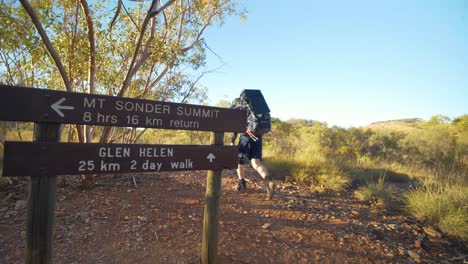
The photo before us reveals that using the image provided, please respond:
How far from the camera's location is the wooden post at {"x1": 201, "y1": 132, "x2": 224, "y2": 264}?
2725 millimetres

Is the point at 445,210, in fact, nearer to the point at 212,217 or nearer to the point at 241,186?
the point at 241,186

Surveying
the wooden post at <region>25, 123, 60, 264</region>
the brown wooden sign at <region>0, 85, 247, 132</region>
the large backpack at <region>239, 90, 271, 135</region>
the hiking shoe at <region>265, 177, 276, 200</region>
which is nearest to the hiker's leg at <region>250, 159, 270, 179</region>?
the hiking shoe at <region>265, 177, 276, 200</region>

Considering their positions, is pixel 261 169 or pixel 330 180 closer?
pixel 261 169

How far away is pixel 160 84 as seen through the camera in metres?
6.77

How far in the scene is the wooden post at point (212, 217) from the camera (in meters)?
2.72

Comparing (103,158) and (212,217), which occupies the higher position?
(103,158)

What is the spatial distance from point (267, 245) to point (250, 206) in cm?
120

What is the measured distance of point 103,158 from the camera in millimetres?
2111

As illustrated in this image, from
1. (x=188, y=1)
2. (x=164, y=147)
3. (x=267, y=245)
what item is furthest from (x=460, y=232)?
(x=188, y=1)

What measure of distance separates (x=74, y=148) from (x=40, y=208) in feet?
1.52

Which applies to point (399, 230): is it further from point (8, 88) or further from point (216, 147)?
point (8, 88)

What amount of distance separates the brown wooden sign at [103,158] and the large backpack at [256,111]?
2.22 metres

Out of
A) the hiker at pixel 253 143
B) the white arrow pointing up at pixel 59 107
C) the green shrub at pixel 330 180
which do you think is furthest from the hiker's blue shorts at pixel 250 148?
the white arrow pointing up at pixel 59 107

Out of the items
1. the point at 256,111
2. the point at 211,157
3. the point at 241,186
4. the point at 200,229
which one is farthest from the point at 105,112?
the point at 241,186
